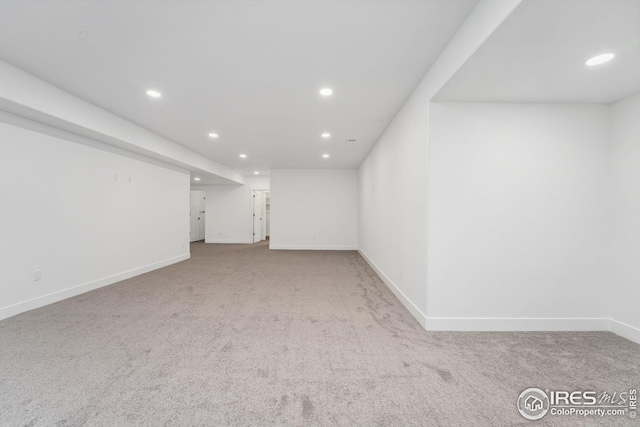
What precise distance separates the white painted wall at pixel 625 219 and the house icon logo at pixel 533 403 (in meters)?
1.66

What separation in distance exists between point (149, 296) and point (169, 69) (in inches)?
119

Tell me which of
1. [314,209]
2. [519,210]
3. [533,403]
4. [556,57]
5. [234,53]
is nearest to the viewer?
[533,403]

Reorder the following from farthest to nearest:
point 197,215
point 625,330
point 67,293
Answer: point 197,215
point 67,293
point 625,330

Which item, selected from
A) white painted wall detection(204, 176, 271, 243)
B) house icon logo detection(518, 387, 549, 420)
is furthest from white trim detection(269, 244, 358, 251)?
house icon logo detection(518, 387, 549, 420)

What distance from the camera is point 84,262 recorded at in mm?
3975

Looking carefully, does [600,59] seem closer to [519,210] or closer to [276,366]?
[519,210]

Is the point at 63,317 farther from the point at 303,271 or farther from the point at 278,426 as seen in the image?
the point at 303,271

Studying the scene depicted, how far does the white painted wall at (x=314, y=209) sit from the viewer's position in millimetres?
8586

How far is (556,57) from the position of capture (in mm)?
1908

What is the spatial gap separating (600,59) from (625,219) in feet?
5.34

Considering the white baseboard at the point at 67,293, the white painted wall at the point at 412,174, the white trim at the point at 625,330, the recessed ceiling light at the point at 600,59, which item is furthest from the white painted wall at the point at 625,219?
the white baseboard at the point at 67,293

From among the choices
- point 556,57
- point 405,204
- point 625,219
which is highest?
point 556,57

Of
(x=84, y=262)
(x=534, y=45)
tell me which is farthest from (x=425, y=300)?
(x=84, y=262)

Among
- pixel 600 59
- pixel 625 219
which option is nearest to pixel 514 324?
pixel 625 219
